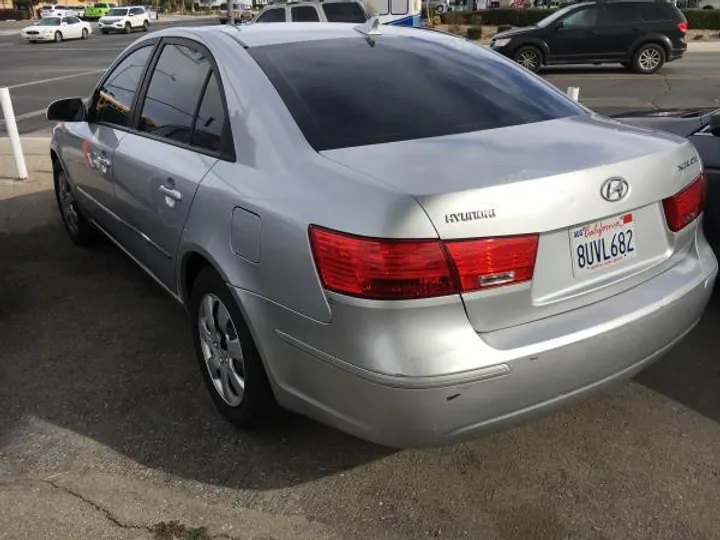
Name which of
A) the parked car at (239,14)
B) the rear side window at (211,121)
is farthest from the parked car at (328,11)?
the rear side window at (211,121)

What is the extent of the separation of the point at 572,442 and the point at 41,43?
4219 centimetres

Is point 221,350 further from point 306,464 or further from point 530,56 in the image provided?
point 530,56

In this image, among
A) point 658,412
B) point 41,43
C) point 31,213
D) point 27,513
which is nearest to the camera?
point 27,513

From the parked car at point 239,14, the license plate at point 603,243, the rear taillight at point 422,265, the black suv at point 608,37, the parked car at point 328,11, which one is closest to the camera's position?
the rear taillight at point 422,265

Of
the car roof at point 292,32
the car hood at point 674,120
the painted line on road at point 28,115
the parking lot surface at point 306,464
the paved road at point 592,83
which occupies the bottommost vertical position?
the paved road at point 592,83

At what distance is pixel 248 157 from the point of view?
2605 mm

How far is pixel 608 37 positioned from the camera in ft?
53.6

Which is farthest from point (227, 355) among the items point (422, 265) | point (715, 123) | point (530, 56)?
point (530, 56)

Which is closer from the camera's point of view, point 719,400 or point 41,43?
point 719,400

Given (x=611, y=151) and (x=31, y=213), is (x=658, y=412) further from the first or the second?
(x=31, y=213)

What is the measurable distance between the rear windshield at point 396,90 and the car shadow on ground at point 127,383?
127 cm

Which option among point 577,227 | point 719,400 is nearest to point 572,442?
point 719,400

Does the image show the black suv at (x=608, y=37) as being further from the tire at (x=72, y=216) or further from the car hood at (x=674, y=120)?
the tire at (x=72, y=216)

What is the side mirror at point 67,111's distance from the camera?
4.55m
